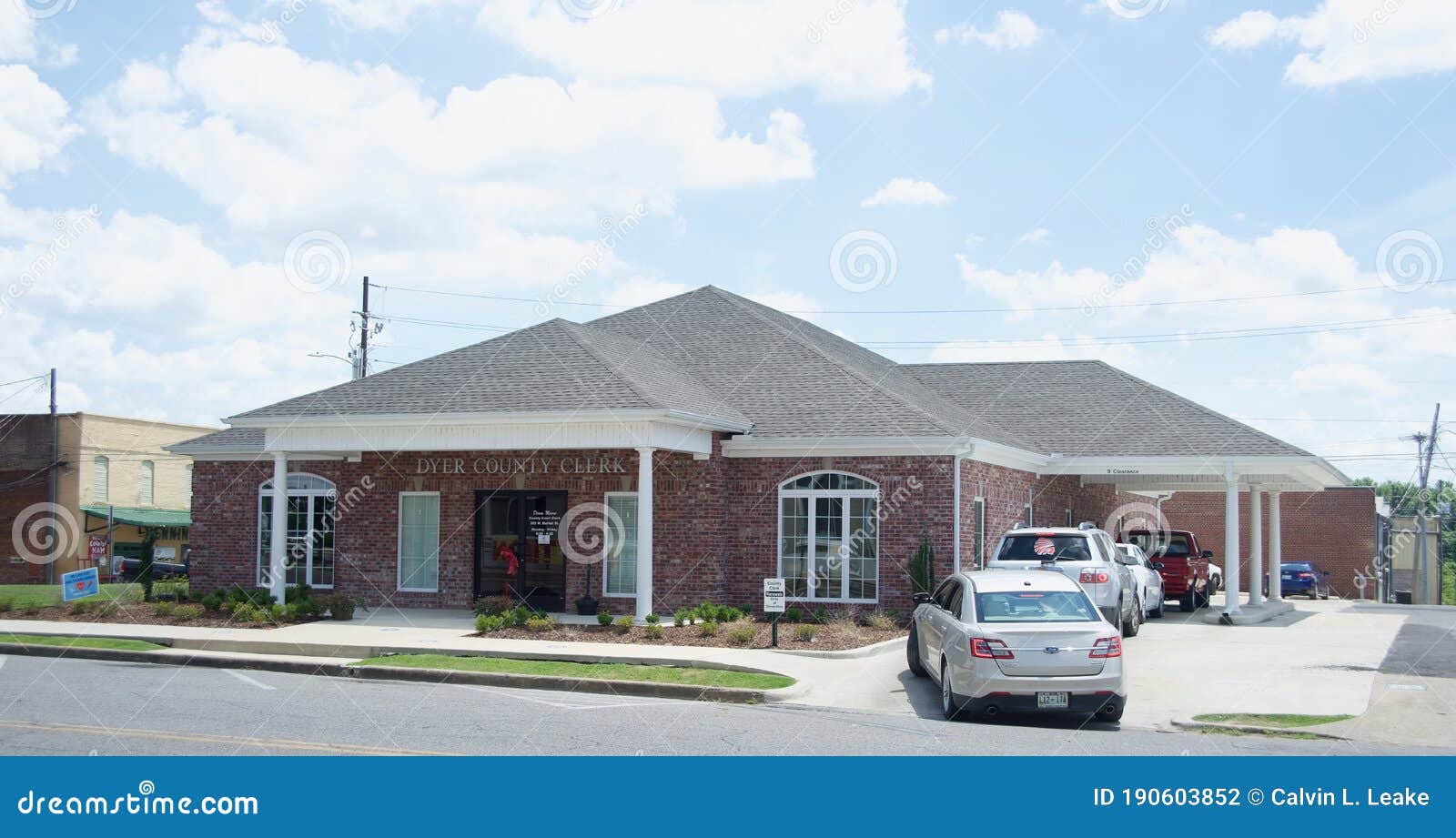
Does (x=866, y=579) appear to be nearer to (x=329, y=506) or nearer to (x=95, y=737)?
(x=329, y=506)

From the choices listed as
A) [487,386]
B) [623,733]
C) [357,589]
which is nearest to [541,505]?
[487,386]

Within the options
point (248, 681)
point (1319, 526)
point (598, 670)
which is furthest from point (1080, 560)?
point (1319, 526)

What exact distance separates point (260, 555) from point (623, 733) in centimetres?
1800

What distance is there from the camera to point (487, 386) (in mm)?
22031

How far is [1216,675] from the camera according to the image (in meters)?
16.3

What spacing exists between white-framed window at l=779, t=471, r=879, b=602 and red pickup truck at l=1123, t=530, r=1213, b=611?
25.6ft

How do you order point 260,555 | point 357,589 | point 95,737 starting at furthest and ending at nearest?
point 260,555 < point 357,589 < point 95,737

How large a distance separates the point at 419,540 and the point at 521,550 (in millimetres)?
2283

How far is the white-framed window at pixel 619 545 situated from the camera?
22734 millimetres

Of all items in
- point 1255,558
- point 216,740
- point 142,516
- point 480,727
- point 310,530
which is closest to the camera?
point 216,740

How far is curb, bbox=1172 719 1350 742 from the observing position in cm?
1222

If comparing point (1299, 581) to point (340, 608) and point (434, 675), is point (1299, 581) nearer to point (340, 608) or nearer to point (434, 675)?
point (340, 608)

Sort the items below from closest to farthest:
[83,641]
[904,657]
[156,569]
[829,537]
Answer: [904,657]
[83,641]
[829,537]
[156,569]

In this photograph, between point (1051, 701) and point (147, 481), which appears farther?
point (147, 481)
